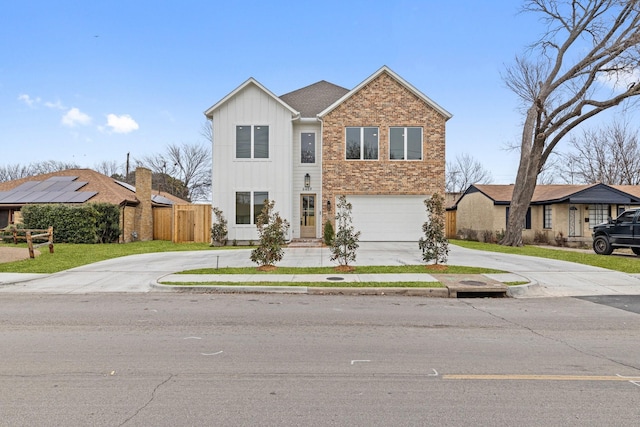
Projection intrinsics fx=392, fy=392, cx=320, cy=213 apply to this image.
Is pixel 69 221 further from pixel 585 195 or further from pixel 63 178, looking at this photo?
pixel 585 195

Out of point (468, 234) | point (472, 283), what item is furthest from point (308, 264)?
point (468, 234)

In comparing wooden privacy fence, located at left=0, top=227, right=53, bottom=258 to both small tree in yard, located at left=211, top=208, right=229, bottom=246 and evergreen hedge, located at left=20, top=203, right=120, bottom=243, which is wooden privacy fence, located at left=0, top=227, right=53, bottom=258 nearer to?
evergreen hedge, located at left=20, top=203, right=120, bottom=243

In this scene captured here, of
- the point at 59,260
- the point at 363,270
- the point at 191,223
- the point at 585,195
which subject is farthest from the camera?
the point at 191,223

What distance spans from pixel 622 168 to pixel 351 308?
42.5 meters

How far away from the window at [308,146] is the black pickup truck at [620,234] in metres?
13.9

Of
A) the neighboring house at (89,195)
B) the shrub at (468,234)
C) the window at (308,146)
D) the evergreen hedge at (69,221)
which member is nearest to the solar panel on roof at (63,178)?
the neighboring house at (89,195)

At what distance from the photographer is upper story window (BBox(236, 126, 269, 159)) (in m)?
20.2

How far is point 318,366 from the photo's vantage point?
4531 mm

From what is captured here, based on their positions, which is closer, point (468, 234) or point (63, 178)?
point (63, 178)

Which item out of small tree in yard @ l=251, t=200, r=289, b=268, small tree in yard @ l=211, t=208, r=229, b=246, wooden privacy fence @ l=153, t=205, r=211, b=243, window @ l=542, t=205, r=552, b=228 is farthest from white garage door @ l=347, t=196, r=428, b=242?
window @ l=542, t=205, r=552, b=228

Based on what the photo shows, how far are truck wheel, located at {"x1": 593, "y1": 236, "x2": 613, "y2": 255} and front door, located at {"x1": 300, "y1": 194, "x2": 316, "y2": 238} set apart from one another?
43.0ft

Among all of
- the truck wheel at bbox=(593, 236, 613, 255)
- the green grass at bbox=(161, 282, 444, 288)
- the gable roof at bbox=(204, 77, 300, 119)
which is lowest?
the green grass at bbox=(161, 282, 444, 288)

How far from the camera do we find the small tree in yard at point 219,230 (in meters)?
20.0

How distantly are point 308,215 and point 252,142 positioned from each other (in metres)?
4.83
